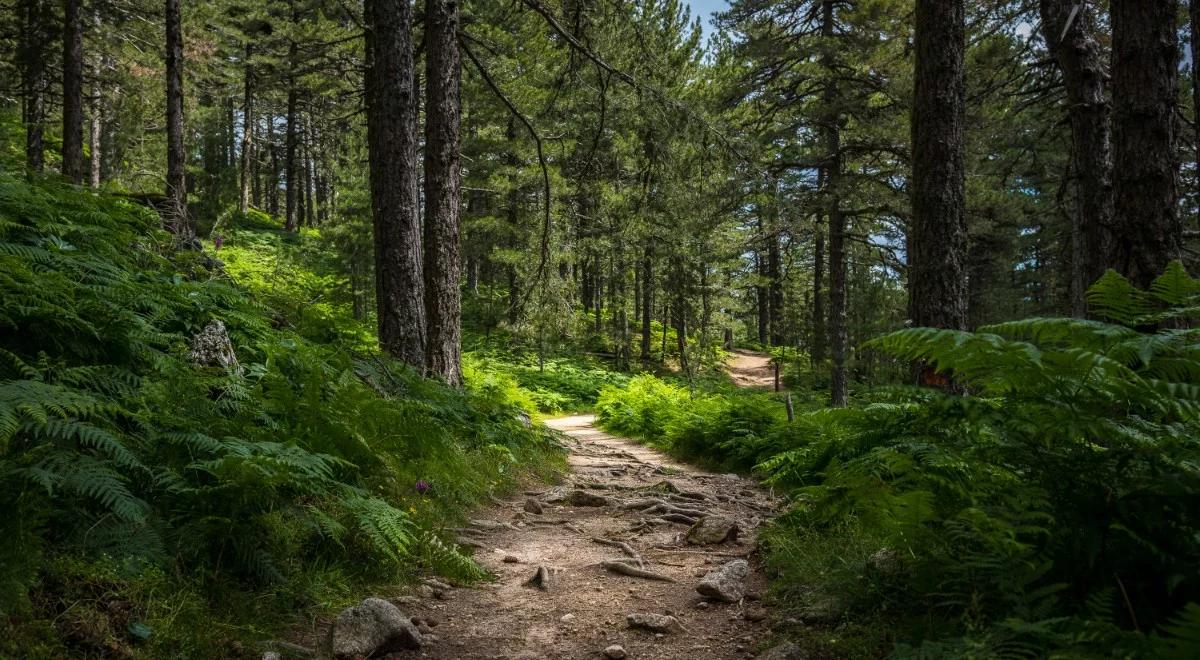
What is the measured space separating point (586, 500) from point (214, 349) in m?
3.48

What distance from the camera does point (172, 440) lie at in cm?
272

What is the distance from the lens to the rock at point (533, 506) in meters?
5.54

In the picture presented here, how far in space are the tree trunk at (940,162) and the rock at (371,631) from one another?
544 cm

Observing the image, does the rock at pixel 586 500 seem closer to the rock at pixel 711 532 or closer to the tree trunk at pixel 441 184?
the rock at pixel 711 532

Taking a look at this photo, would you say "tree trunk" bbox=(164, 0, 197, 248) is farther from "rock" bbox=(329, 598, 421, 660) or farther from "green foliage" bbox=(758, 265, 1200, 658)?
"green foliage" bbox=(758, 265, 1200, 658)

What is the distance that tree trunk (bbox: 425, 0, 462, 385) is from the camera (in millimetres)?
8000

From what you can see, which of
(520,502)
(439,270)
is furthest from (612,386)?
(520,502)

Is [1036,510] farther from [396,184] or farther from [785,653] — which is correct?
[396,184]

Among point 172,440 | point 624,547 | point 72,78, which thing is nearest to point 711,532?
Answer: point 624,547

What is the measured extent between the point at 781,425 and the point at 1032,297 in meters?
39.1

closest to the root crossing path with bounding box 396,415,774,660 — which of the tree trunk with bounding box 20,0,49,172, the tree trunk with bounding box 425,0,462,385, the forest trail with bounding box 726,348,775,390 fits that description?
the tree trunk with bounding box 425,0,462,385

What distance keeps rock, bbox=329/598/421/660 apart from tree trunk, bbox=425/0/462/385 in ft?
18.3

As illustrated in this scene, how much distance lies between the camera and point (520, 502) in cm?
588

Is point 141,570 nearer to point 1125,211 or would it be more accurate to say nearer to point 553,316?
point 1125,211
